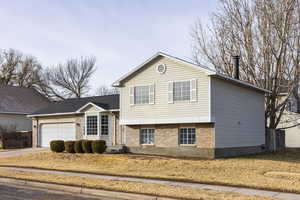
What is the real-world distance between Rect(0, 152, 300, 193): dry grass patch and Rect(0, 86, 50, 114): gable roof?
17958mm

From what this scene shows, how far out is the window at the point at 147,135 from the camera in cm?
2378

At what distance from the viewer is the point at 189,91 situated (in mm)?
21953

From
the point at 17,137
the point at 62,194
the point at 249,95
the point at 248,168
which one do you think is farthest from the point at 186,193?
the point at 17,137

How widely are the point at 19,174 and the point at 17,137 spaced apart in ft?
62.9

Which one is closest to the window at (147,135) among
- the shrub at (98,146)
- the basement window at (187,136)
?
the basement window at (187,136)

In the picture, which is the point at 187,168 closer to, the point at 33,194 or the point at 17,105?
the point at 33,194

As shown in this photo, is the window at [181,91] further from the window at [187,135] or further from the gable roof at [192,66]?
the window at [187,135]

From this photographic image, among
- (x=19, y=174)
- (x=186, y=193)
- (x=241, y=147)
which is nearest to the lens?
(x=186, y=193)

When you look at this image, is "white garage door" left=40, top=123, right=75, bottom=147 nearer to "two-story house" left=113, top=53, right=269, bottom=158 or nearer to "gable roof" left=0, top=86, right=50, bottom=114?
"two-story house" left=113, top=53, right=269, bottom=158

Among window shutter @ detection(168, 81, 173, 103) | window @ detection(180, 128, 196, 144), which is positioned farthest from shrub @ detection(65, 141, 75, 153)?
window @ detection(180, 128, 196, 144)

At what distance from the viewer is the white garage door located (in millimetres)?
30578

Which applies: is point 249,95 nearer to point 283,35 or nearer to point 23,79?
point 283,35

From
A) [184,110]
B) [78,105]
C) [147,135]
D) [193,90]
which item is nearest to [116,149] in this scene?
[147,135]

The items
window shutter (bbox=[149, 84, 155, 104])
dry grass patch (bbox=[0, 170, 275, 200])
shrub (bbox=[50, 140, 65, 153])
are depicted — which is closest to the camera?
dry grass patch (bbox=[0, 170, 275, 200])
